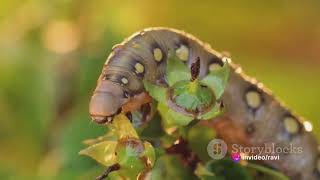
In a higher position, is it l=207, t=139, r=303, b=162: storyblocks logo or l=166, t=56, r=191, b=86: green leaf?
l=166, t=56, r=191, b=86: green leaf

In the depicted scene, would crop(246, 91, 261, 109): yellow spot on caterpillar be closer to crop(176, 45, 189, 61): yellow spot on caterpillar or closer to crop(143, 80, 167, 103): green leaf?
crop(176, 45, 189, 61): yellow spot on caterpillar

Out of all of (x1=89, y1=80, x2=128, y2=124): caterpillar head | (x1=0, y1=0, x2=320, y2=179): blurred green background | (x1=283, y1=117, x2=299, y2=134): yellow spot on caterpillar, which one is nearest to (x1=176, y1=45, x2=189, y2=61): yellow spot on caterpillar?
(x1=89, y1=80, x2=128, y2=124): caterpillar head

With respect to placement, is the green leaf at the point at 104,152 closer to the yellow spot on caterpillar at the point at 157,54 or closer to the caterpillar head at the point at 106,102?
the caterpillar head at the point at 106,102

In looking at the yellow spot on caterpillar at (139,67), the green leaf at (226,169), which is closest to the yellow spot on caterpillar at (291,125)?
the green leaf at (226,169)

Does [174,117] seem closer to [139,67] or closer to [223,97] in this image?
[139,67]

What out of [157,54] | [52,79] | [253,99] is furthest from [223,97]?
[52,79]

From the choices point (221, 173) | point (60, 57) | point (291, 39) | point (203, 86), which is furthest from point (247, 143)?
point (291, 39)

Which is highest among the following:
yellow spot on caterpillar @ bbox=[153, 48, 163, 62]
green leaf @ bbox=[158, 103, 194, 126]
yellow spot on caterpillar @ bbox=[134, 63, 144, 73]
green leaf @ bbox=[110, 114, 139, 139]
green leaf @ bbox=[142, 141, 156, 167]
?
yellow spot on caterpillar @ bbox=[153, 48, 163, 62]
